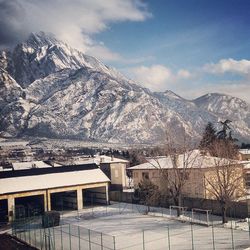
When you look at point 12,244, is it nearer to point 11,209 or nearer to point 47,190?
point 11,209

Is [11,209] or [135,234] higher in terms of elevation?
[11,209]

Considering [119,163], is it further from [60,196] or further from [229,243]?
[229,243]

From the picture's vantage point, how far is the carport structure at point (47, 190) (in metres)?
47.2

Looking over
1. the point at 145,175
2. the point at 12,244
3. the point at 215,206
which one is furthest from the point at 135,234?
the point at 145,175

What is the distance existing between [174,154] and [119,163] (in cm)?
2532

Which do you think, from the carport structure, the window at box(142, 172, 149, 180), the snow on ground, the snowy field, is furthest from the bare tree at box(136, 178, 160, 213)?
the carport structure

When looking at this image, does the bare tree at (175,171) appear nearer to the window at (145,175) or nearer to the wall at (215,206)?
the wall at (215,206)

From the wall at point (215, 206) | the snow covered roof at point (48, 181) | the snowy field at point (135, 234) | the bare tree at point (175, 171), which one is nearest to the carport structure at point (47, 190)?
the snow covered roof at point (48, 181)

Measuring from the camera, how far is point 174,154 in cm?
4241

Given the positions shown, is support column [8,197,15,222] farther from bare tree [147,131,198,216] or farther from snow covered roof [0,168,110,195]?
bare tree [147,131,198,216]

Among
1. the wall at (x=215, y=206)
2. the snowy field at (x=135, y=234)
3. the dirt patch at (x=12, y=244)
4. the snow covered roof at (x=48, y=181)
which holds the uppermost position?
the snow covered roof at (x=48, y=181)

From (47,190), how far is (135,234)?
19.7 metres

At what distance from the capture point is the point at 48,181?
50625 millimetres

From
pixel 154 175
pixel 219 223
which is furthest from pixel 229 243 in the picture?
pixel 154 175
